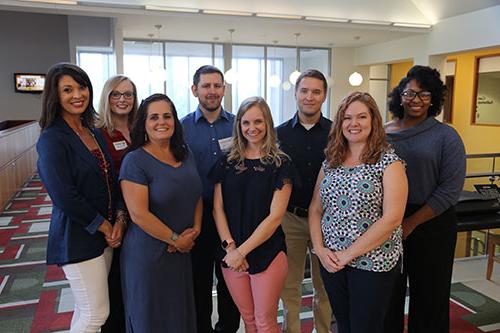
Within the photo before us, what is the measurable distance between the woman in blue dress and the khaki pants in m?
0.68

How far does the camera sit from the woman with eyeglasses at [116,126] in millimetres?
2176

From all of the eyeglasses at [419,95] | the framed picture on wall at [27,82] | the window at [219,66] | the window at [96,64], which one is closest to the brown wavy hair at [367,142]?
the eyeglasses at [419,95]

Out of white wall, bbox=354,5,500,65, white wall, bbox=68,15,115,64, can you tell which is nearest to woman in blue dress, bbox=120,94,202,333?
white wall, bbox=354,5,500,65

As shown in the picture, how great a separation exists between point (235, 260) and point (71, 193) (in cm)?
81

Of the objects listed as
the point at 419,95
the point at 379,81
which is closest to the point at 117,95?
the point at 419,95

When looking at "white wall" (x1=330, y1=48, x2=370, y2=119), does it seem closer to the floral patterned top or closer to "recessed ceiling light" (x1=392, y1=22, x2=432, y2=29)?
"recessed ceiling light" (x1=392, y1=22, x2=432, y2=29)

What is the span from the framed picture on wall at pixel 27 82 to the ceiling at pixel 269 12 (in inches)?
123

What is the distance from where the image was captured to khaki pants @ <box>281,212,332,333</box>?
2.46 metres

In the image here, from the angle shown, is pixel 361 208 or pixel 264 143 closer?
pixel 361 208

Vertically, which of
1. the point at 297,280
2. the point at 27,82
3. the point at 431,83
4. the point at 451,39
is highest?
the point at 451,39

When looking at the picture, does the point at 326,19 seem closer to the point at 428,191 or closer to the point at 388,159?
the point at 428,191

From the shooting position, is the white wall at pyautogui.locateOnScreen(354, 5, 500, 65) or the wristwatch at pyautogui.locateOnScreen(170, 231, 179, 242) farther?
the white wall at pyautogui.locateOnScreen(354, 5, 500, 65)

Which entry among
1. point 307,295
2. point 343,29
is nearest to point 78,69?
point 307,295

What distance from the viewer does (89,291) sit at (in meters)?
1.89
